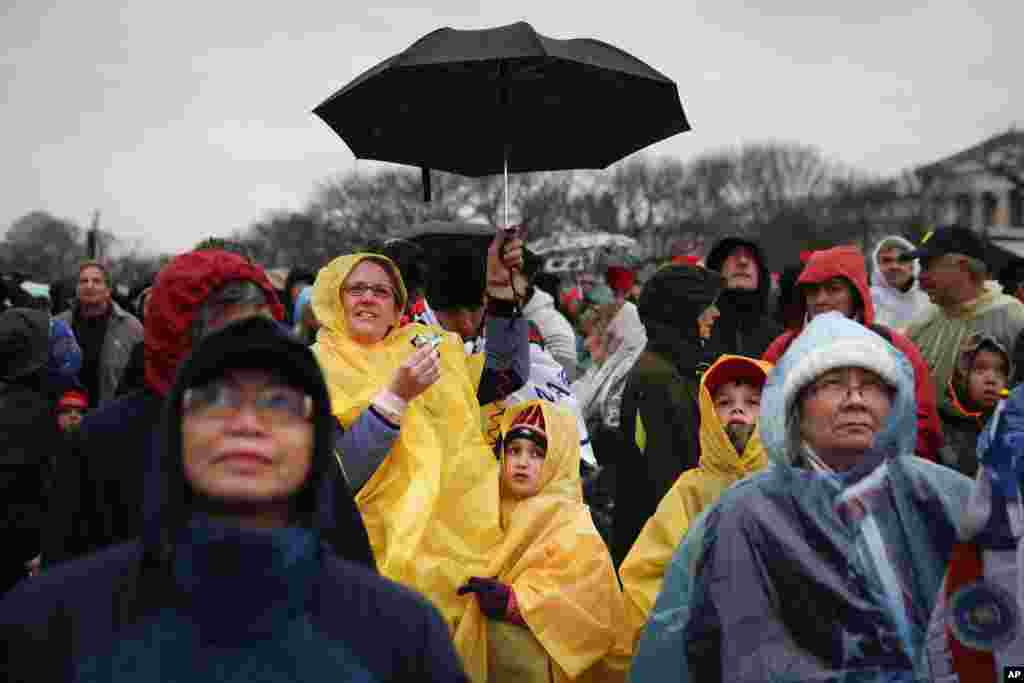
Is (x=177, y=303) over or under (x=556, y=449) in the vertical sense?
over

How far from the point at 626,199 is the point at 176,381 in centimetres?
6671

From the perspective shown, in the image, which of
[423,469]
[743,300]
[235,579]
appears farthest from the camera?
[743,300]

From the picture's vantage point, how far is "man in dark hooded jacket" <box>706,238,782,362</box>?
18.7ft

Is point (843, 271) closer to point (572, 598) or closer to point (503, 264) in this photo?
point (503, 264)

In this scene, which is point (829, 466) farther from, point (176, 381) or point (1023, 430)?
point (176, 381)

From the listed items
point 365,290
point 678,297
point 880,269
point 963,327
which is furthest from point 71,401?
point 880,269

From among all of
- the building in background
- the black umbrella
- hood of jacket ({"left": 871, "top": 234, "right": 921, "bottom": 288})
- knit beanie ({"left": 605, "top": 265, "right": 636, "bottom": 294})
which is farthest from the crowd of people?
the building in background

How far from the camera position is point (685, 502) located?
391 centimetres

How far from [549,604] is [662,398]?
54.4 inches

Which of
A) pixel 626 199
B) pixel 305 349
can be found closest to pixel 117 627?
pixel 305 349

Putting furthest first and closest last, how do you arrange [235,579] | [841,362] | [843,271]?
[843,271] → [841,362] → [235,579]

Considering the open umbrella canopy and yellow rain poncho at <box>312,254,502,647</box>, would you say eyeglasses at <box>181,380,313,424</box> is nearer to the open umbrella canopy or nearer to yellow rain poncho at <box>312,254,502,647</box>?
yellow rain poncho at <box>312,254,502,647</box>

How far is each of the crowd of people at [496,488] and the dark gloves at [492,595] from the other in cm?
1

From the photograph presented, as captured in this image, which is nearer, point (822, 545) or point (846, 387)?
point (822, 545)
